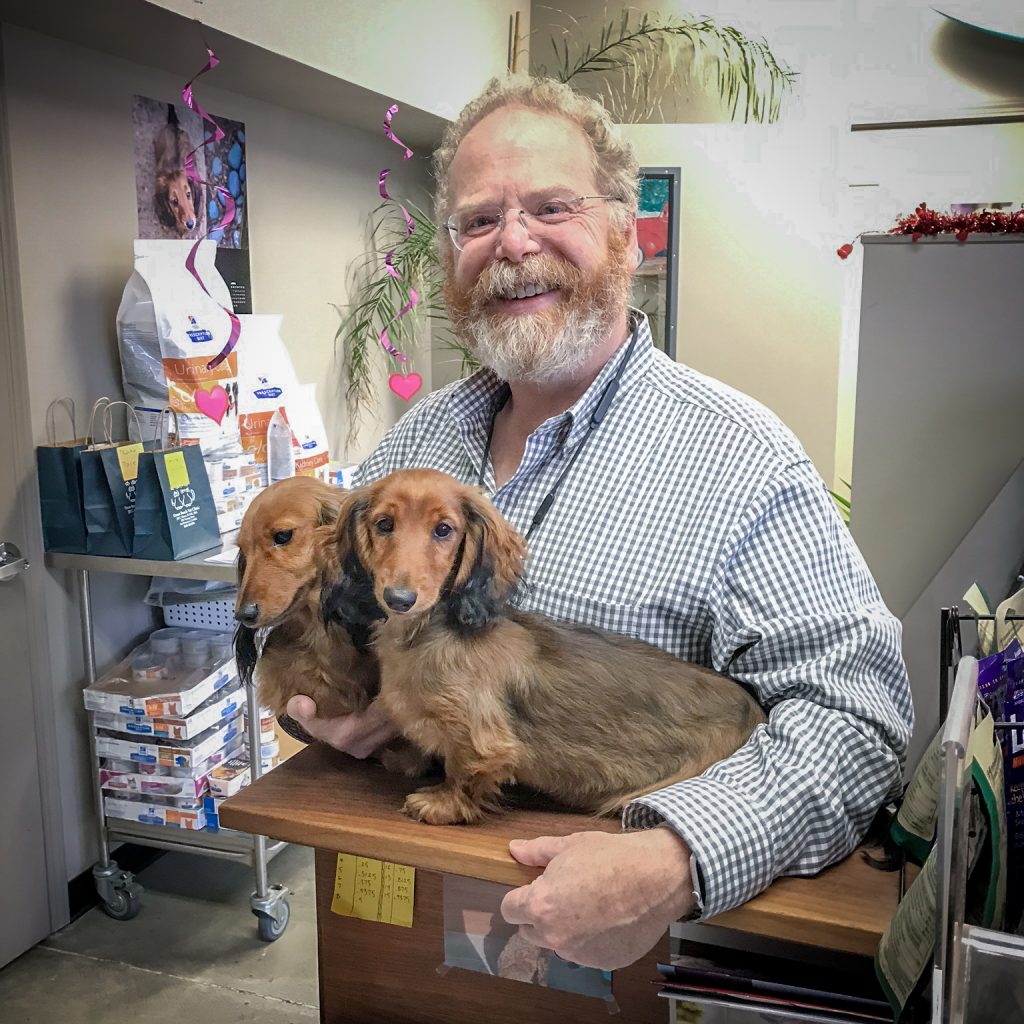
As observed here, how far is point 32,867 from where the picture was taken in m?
2.41

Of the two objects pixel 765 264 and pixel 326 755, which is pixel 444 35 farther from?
pixel 326 755

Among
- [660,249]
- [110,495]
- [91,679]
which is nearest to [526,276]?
[110,495]

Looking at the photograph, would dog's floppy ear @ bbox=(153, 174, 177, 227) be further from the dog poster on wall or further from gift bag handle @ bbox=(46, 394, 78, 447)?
gift bag handle @ bbox=(46, 394, 78, 447)

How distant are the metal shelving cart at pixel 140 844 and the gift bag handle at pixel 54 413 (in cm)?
28

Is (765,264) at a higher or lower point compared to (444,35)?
lower

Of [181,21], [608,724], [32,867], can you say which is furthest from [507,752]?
[32,867]

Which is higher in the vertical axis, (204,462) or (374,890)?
(204,462)

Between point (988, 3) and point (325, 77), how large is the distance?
3277 millimetres

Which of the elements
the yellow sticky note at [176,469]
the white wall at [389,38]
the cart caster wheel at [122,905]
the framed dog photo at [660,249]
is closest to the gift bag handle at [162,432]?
the yellow sticky note at [176,469]

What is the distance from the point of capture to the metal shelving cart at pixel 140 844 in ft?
7.91

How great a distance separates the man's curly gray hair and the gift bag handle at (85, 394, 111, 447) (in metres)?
1.55

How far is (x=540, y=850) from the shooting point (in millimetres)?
788

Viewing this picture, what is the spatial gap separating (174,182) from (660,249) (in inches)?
106

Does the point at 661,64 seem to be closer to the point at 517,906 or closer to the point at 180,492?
the point at 180,492
